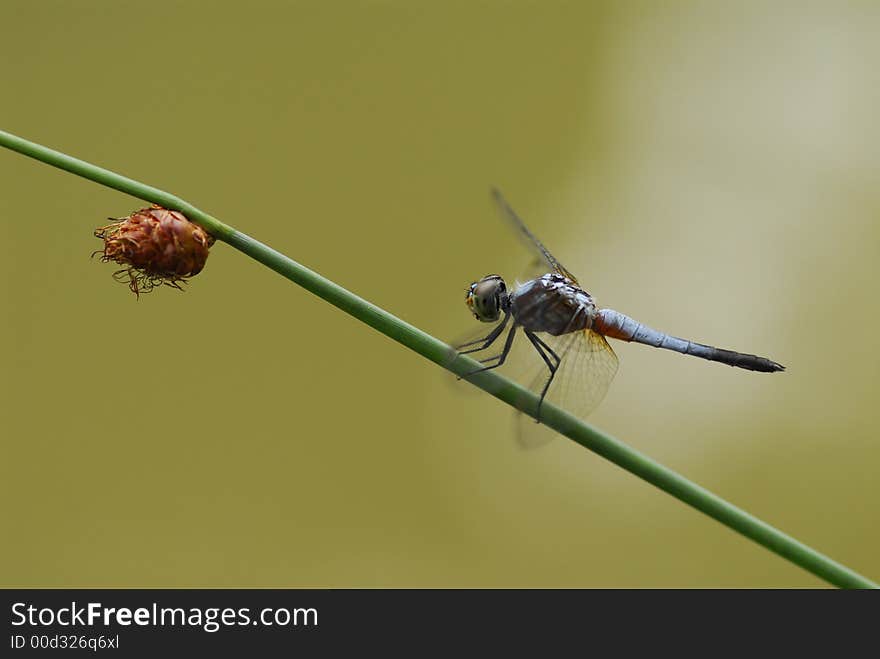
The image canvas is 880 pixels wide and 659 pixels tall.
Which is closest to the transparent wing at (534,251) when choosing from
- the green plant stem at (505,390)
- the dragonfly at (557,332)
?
the dragonfly at (557,332)

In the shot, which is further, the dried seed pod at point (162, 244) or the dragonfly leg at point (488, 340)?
the dragonfly leg at point (488, 340)

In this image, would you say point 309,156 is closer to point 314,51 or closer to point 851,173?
point 314,51

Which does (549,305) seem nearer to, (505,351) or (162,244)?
(505,351)

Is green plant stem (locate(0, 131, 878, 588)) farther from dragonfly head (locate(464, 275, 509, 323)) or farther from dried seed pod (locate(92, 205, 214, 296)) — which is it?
dragonfly head (locate(464, 275, 509, 323))

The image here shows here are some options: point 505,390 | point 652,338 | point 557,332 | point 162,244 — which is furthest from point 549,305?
point 162,244

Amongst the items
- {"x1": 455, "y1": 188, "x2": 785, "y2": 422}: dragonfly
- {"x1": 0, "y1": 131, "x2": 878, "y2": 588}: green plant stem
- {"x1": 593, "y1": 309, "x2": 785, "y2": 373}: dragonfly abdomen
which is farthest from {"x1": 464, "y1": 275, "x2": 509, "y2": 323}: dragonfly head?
{"x1": 0, "y1": 131, "x2": 878, "y2": 588}: green plant stem

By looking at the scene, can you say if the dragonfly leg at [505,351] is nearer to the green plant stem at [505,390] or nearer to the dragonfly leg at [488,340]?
the dragonfly leg at [488,340]

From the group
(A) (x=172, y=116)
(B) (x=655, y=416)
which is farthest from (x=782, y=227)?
(A) (x=172, y=116)
